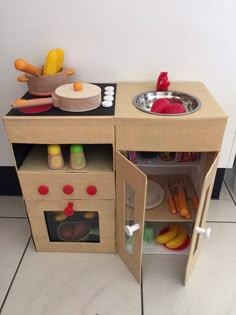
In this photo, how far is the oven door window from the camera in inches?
41.0

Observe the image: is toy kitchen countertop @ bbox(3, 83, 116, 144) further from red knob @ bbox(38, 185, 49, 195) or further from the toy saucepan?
red knob @ bbox(38, 185, 49, 195)

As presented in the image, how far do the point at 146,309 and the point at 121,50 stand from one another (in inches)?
34.6

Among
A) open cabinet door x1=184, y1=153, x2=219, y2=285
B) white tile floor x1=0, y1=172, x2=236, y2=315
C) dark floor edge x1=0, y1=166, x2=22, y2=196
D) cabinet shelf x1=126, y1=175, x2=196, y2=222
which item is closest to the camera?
open cabinet door x1=184, y1=153, x2=219, y2=285

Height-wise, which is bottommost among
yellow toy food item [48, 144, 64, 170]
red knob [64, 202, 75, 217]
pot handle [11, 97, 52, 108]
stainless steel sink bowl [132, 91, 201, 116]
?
red knob [64, 202, 75, 217]

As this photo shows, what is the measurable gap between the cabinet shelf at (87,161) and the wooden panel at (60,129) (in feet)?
0.35

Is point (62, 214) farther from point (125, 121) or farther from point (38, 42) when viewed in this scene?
point (38, 42)

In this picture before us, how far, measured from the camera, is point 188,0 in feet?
3.01

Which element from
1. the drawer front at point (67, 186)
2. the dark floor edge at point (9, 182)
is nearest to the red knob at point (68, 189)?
the drawer front at point (67, 186)

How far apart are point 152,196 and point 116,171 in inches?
11.2

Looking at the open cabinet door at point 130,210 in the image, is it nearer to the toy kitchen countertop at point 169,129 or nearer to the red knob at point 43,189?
the toy kitchen countertop at point 169,129

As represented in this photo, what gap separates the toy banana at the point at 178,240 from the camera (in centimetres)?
109

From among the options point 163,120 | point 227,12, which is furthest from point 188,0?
point 163,120

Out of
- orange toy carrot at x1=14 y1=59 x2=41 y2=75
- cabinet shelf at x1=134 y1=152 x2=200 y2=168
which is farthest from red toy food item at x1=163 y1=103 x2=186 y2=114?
orange toy carrot at x1=14 y1=59 x2=41 y2=75

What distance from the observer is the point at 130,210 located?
1027 millimetres
